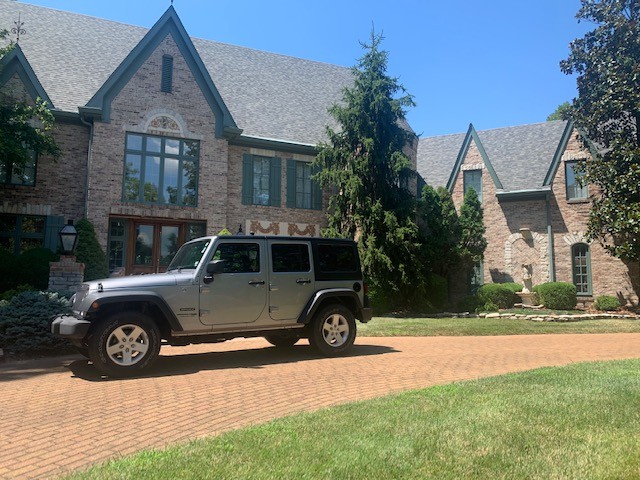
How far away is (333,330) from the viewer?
880 centimetres

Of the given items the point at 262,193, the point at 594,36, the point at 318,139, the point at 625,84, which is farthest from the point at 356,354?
the point at 594,36

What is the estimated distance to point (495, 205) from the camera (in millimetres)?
24562

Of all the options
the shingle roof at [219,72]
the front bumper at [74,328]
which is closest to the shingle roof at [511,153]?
the shingle roof at [219,72]

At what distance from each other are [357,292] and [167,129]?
1167cm

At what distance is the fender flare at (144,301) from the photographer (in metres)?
6.87

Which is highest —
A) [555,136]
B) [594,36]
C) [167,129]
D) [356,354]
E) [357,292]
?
[594,36]

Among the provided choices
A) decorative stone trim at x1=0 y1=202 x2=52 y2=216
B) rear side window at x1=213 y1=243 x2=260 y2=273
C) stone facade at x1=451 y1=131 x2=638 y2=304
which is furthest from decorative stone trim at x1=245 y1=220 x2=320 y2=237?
rear side window at x1=213 y1=243 x2=260 y2=273

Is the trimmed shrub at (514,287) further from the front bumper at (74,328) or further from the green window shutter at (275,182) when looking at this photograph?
the front bumper at (74,328)

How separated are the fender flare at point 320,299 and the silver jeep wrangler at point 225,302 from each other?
0.06 ft

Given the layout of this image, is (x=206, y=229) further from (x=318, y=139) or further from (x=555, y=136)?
(x=555, y=136)

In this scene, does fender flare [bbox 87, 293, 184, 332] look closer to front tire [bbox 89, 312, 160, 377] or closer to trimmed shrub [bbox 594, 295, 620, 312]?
front tire [bbox 89, 312, 160, 377]

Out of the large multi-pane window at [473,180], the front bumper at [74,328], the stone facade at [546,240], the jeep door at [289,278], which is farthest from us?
the large multi-pane window at [473,180]

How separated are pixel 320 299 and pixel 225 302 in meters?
1.66

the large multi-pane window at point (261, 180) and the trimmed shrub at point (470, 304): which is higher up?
the large multi-pane window at point (261, 180)
